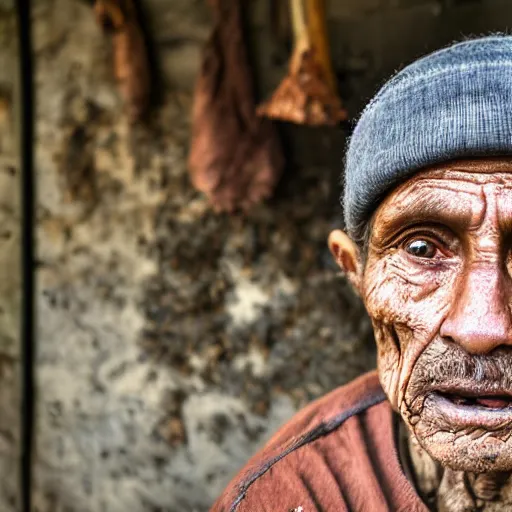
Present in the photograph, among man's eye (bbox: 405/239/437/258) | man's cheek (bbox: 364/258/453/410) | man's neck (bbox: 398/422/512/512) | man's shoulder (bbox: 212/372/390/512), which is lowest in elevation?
man's neck (bbox: 398/422/512/512)

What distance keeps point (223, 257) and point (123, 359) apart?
73 centimetres

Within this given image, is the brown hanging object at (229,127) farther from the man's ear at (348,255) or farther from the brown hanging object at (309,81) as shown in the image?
the man's ear at (348,255)

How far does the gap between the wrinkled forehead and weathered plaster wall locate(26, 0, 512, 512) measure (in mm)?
1385

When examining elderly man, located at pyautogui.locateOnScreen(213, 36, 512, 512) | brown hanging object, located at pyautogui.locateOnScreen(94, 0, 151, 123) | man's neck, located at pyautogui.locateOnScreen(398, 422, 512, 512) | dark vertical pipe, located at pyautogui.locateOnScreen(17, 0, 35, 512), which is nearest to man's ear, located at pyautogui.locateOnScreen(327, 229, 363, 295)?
elderly man, located at pyautogui.locateOnScreen(213, 36, 512, 512)

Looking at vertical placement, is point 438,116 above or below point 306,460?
above

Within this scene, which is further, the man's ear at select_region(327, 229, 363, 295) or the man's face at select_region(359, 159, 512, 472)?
the man's ear at select_region(327, 229, 363, 295)

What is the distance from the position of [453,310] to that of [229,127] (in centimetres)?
175

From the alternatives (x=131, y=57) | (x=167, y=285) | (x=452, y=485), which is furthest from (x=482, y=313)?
(x=131, y=57)

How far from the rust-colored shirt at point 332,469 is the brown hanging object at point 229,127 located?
131cm

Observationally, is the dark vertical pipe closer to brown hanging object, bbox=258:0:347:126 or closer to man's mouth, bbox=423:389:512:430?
brown hanging object, bbox=258:0:347:126

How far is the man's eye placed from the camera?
1.67m

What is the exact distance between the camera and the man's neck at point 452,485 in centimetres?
178

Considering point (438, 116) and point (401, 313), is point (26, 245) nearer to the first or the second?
point (401, 313)

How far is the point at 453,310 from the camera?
156 cm
